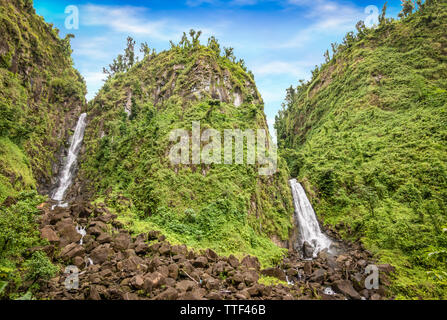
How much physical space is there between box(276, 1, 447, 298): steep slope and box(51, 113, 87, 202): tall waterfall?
1013 inches

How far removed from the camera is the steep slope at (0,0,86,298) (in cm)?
856

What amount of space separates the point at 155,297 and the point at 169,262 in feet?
8.97

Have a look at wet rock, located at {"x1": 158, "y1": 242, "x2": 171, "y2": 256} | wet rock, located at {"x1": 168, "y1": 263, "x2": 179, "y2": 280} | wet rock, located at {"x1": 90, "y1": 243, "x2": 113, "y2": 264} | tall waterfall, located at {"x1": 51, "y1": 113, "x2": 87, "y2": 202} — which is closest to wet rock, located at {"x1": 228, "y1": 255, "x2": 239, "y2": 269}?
wet rock, located at {"x1": 158, "y1": 242, "x2": 171, "y2": 256}

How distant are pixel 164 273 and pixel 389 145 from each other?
2541 cm

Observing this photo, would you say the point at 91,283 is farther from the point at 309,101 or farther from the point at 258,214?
the point at 309,101

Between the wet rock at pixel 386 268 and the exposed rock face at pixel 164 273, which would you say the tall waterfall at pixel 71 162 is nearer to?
the exposed rock face at pixel 164 273

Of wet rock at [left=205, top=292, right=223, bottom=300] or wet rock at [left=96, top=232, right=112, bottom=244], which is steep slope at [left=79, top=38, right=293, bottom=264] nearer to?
wet rock at [left=96, top=232, right=112, bottom=244]

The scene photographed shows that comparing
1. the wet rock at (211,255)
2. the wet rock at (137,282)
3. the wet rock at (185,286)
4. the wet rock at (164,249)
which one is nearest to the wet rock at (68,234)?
the wet rock at (164,249)

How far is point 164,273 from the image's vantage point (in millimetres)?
9000

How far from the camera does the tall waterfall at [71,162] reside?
77.9 feet

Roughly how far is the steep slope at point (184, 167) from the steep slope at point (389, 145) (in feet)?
18.2

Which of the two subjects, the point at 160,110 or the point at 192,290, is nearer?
the point at 192,290
